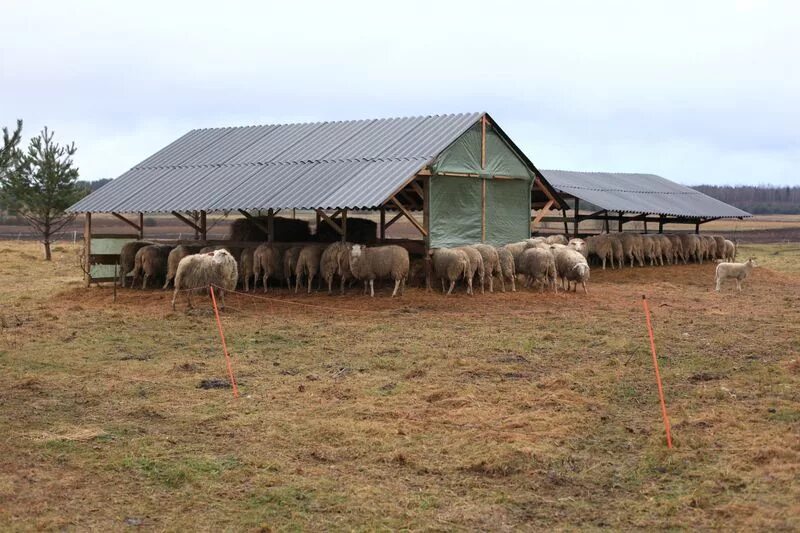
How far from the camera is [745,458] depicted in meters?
8.27

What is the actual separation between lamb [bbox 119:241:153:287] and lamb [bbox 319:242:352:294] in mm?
6039

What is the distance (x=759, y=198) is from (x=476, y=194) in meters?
146

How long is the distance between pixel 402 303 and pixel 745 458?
12.5 m

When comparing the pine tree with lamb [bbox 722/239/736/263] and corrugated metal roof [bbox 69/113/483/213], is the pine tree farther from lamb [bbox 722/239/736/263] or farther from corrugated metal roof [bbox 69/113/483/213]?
lamb [bbox 722/239/736/263]

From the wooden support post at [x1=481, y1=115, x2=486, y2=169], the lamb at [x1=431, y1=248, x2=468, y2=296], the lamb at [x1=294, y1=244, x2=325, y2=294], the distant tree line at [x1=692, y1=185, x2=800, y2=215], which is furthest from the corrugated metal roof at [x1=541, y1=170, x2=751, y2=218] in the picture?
the distant tree line at [x1=692, y1=185, x2=800, y2=215]

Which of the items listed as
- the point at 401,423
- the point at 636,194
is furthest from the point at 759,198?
the point at 401,423

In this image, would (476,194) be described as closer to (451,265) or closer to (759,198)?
(451,265)

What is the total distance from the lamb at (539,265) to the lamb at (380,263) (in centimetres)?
330

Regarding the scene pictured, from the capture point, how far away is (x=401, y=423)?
9.77 metres

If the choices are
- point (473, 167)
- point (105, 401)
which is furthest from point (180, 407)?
point (473, 167)

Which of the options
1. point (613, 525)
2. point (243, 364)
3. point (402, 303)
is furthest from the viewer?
point (402, 303)

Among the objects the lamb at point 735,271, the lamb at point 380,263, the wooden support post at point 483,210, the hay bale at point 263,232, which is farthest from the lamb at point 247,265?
the lamb at point 735,271

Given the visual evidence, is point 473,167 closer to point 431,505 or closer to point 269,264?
point 269,264

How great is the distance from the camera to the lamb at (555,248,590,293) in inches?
873
